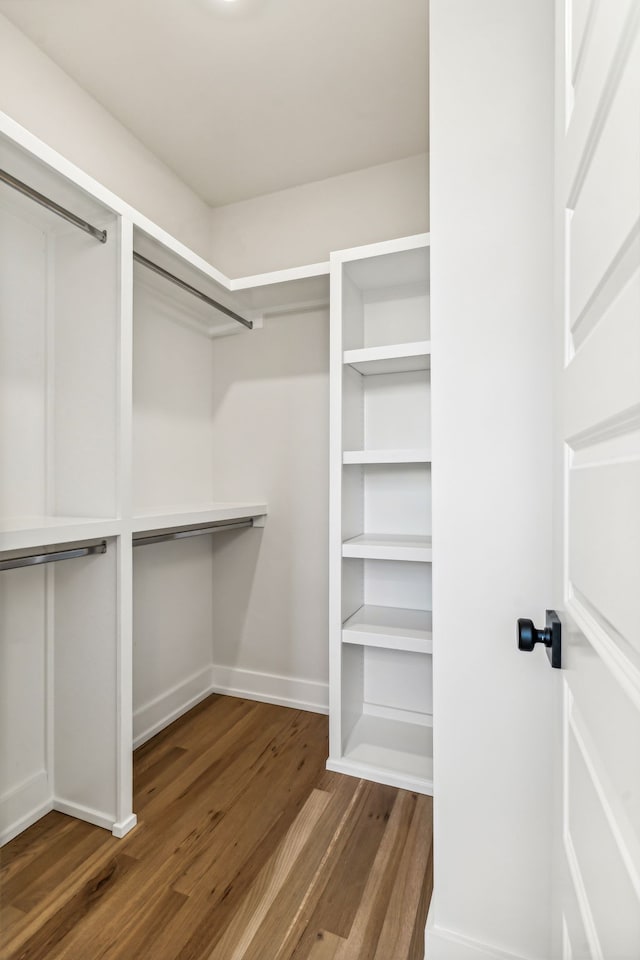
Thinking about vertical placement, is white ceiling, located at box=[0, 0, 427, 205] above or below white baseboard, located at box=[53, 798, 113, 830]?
above

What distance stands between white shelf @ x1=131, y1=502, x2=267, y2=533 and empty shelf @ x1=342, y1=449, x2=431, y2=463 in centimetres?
57

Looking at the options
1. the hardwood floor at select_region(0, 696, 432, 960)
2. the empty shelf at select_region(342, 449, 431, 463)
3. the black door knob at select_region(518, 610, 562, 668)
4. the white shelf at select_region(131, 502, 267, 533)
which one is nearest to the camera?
the black door knob at select_region(518, 610, 562, 668)

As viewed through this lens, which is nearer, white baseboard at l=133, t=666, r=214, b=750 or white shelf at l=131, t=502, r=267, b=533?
white shelf at l=131, t=502, r=267, b=533

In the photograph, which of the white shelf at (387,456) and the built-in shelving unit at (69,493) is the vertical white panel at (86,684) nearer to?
the built-in shelving unit at (69,493)

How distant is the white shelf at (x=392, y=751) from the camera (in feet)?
5.90

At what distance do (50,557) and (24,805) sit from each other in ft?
2.89

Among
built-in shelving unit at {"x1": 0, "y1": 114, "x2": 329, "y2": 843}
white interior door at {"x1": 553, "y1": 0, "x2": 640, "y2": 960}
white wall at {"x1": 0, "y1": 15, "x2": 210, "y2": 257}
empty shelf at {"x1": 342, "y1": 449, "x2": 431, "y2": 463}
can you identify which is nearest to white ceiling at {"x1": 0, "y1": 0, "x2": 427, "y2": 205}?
white wall at {"x1": 0, "y1": 15, "x2": 210, "y2": 257}

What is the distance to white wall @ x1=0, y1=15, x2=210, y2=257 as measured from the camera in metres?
1.59

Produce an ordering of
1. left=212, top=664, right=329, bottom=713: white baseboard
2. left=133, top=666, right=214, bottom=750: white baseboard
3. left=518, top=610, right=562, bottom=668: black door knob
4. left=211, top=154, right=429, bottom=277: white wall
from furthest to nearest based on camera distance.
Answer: left=212, top=664, right=329, bottom=713: white baseboard < left=211, top=154, right=429, bottom=277: white wall < left=133, top=666, right=214, bottom=750: white baseboard < left=518, top=610, right=562, bottom=668: black door knob

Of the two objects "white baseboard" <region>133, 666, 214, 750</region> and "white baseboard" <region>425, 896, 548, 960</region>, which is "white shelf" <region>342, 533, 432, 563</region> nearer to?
"white baseboard" <region>425, 896, 548, 960</region>

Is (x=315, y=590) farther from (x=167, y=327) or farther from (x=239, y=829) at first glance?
(x=167, y=327)

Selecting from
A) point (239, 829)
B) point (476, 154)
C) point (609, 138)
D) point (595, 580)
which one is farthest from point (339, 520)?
point (609, 138)

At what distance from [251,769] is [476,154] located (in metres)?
2.10

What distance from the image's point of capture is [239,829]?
156 cm
